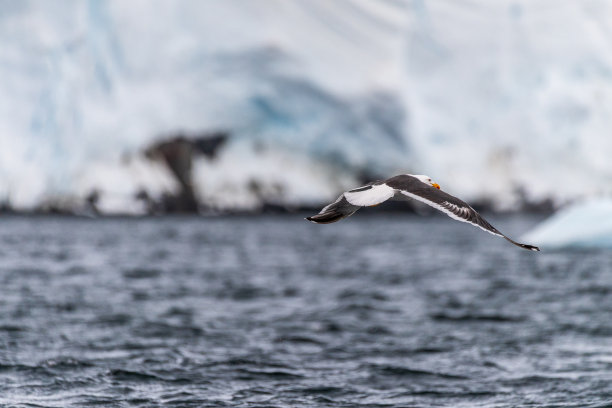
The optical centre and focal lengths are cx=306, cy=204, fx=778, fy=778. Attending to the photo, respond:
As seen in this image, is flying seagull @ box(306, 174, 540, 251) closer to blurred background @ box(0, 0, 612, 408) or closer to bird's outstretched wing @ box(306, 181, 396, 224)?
bird's outstretched wing @ box(306, 181, 396, 224)

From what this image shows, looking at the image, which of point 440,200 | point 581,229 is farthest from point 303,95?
point 440,200

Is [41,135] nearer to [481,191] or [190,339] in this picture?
[481,191]

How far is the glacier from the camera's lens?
44.3 m

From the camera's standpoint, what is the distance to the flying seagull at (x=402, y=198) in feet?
20.9

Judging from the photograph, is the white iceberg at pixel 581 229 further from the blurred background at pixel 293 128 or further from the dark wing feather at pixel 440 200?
the dark wing feather at pixel 440 200

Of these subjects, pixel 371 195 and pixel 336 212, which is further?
pixel 371 195

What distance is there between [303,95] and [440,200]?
128ft

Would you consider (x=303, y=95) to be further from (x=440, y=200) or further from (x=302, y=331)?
(x=440, y=200)

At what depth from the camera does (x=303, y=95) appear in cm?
4512

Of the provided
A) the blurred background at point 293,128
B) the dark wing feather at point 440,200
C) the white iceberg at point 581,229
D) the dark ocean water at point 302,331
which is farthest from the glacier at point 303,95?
the dark wing feather at point 440,200

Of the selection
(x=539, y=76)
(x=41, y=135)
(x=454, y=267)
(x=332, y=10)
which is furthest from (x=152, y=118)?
(x=454, y=267)

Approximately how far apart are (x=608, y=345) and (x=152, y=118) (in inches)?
1557

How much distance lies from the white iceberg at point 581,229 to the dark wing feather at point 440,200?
18.9m

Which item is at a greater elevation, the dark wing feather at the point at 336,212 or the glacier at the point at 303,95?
the glacier at the point at 303,95
